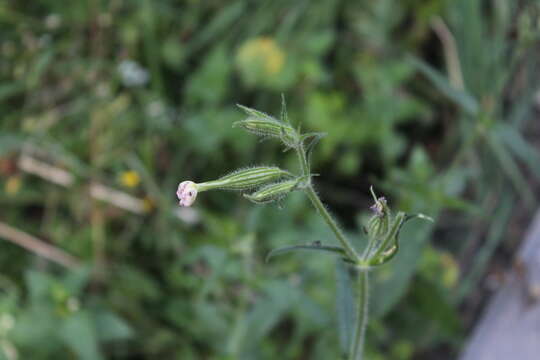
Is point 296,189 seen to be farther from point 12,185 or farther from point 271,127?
point 12,185

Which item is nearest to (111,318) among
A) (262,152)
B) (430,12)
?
(262,152)

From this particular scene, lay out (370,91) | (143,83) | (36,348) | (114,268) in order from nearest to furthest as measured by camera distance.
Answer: (36,348)
(114,268)
(370,91)
(143,83)

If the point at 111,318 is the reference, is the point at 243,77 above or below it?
above

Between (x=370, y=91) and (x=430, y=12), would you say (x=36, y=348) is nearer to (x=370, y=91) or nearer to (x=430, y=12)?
(x=370, y=91)

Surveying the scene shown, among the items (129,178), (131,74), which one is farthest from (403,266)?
(131,74)

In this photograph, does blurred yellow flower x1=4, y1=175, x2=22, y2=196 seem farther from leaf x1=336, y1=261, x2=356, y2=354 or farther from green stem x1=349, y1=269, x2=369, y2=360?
green stem x1=349, y1=269, x2=369, y2=360

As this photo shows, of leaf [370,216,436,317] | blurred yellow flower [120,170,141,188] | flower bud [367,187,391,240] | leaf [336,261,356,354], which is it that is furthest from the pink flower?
blurred yellow flower [120,170,141,188]
